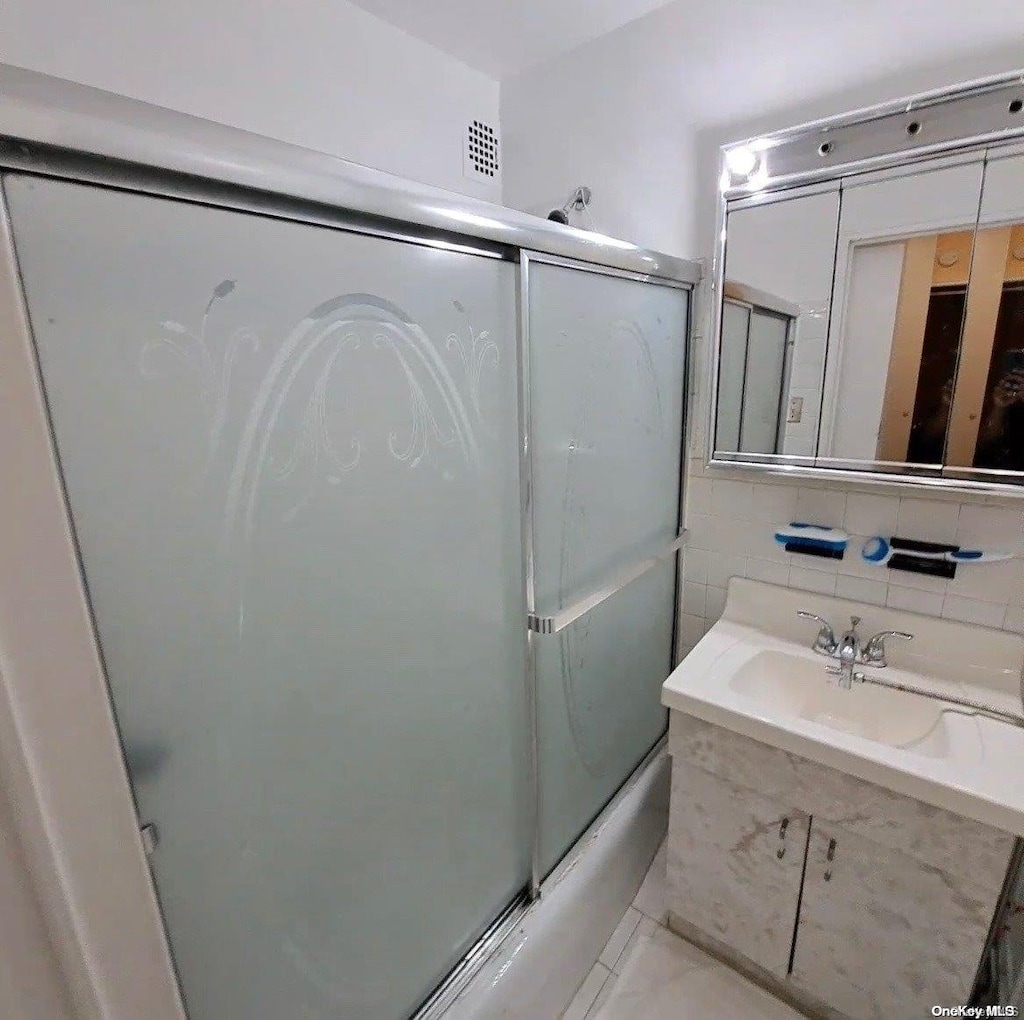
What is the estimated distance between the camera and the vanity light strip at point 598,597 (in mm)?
1122

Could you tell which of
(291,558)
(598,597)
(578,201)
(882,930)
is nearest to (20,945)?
(291,558)

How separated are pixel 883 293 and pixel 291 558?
1354 millimetres

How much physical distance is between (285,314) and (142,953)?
74cm

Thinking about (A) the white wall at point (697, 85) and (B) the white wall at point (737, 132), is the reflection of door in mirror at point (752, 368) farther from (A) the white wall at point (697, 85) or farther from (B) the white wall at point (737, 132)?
(A) the white wall at point (697, 85)

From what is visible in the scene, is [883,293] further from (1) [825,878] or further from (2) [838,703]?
(1) [825,878]

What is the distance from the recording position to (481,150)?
1601mm

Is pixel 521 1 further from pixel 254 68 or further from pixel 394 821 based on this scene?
pixel 394 821

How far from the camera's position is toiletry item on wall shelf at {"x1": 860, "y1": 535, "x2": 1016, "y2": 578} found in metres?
1.18

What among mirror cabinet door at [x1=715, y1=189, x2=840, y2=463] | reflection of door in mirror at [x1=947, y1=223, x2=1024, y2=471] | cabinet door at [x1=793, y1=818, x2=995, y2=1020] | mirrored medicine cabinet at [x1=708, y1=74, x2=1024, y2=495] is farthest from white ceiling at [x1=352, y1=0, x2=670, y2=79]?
cabinet door at [x1=793, y1=818, x2=995, y2=1020]

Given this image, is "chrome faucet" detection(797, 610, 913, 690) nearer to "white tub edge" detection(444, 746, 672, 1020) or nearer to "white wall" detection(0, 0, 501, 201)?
"white tub edge" detection(444, 746, 672, 1020)

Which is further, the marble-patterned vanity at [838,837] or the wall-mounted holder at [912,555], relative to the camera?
the wall-mounted holder at [912,555]

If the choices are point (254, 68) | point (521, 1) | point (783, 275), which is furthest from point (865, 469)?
point (254, 68)

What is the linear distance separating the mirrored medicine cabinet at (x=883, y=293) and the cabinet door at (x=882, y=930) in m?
0.80

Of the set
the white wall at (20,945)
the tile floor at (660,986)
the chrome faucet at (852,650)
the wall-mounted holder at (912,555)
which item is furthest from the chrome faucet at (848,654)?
the white wall at (20,945)
